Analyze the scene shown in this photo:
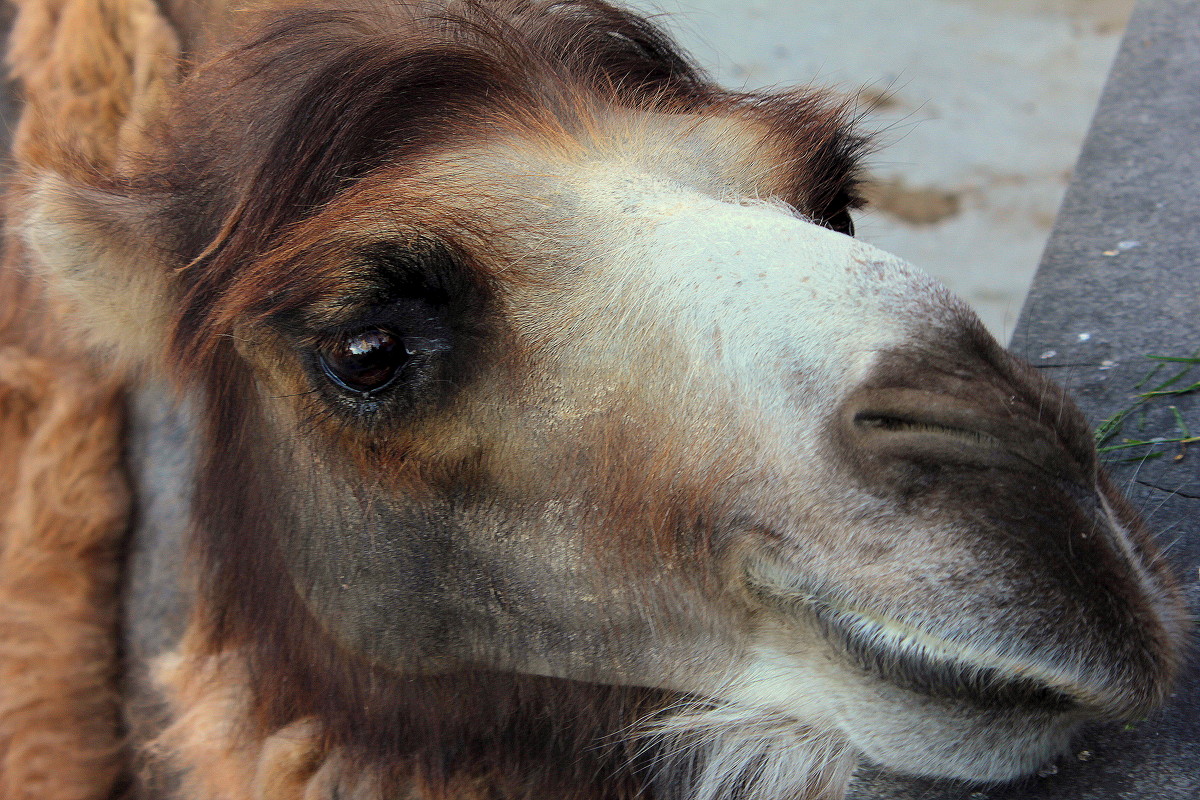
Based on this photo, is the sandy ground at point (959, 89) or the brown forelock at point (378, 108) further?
the sandy ground at point (959, 89)

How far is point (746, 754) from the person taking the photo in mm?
1900

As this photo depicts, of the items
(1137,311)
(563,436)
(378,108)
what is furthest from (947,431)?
(1137,311)

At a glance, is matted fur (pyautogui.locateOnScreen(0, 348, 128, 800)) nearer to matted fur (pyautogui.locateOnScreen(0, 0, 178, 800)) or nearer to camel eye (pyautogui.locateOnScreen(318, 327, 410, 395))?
matted fur (pyautogui.locateOnScreen(0, 0, 178, 800))

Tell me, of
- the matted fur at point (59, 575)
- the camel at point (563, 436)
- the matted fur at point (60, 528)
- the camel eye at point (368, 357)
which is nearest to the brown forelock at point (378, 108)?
the camel at point (563, 436)

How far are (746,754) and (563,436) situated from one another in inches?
24.8

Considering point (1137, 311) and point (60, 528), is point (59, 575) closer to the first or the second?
point (60, 528)

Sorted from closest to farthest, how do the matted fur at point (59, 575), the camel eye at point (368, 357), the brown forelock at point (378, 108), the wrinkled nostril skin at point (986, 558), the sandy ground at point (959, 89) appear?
the wrinkled nostril skin at point (986, 558) → the camel eye at point (368, 357) → the brown forelock at point (378, 108) → the matted fur at point (59, 575) → the sandy ground at point (959, 89)

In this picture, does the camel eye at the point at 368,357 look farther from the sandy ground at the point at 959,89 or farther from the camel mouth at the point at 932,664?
the sandy ground at the point at 959,89

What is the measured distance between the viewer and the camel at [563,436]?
153 centimetres

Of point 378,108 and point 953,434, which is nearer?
point 953,434

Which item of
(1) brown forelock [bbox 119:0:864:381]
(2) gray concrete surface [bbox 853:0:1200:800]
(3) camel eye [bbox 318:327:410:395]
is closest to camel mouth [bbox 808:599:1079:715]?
(2) gray concrete surface [bbox 853:0:1200:800]

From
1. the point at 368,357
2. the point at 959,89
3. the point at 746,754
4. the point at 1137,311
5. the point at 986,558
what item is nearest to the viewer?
the point at 986,558

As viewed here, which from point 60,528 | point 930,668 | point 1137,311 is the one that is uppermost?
point 60,528

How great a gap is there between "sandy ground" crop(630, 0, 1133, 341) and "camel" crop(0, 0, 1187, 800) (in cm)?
405
